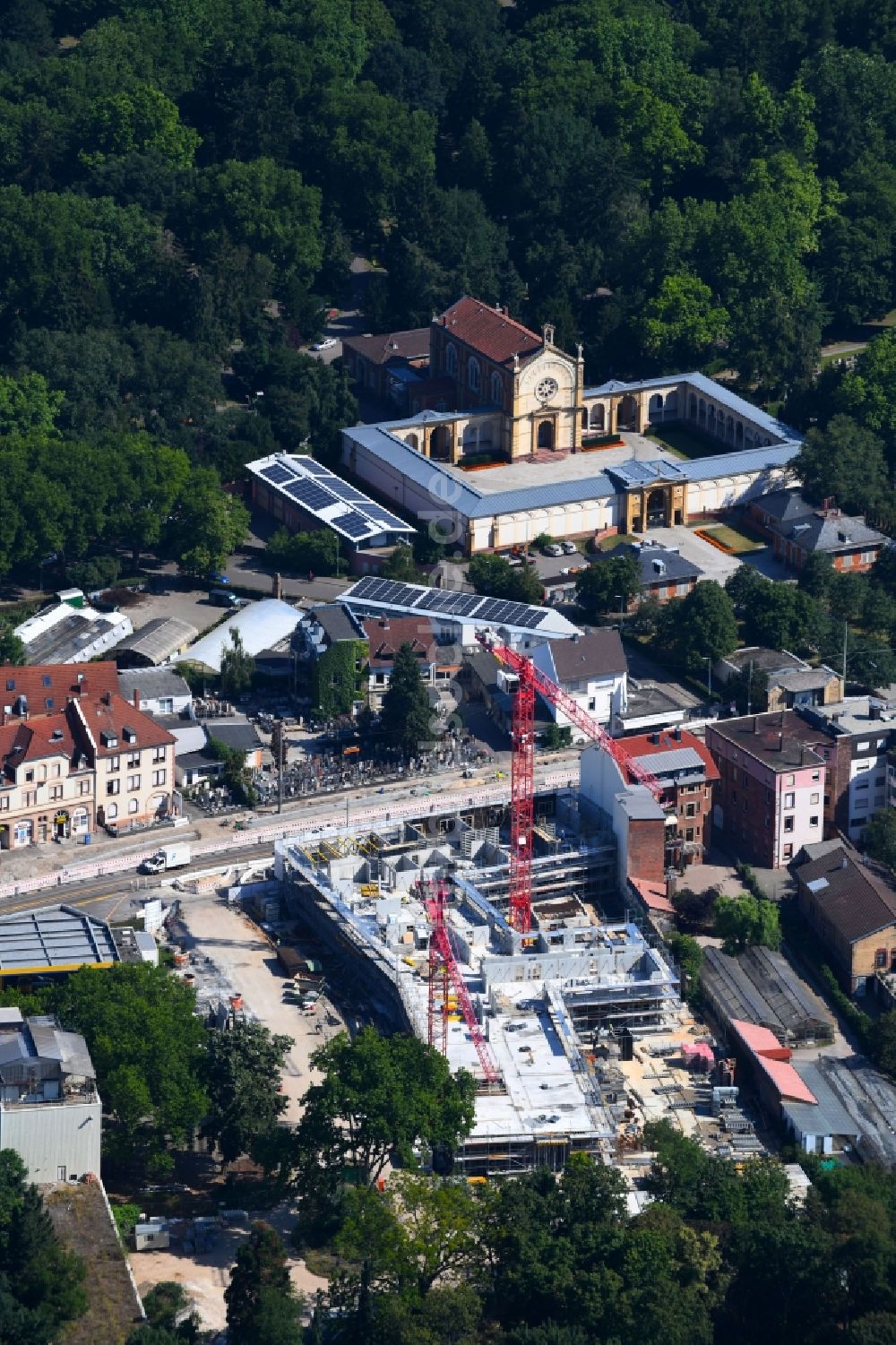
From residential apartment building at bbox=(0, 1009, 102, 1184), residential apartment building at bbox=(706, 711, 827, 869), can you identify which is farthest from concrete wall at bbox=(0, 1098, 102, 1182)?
residential apartment building at bbox=(706, 711, 827, 869)

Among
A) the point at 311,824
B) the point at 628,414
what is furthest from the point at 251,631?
the point at 628,414

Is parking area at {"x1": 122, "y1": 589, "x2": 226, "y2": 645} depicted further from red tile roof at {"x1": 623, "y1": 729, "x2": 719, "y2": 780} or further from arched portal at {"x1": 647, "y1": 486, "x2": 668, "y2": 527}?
red tile roof at {"x1": 623, "y1": 729, "x2": 719, "y2": 780}

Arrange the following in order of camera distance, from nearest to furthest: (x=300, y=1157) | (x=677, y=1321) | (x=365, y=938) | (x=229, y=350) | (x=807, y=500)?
(x=677, y=1321)
(x=300, y=1157)
(x=365, y=938)
(x=807, y=500)
(x=229, y=350)

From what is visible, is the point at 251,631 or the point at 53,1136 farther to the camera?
the point at 251,631

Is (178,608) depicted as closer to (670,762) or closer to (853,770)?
(670,762)

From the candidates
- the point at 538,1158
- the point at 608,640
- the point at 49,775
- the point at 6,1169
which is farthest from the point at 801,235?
the point at 6,1169

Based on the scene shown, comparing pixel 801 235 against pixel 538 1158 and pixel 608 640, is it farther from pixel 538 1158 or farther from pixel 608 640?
pixel 538 1158
